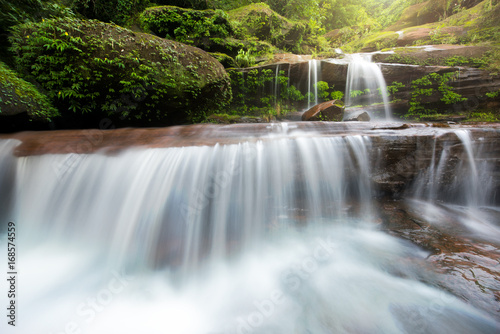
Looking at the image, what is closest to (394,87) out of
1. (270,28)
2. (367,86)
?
(367,86)

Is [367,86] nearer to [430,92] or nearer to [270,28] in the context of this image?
[430,92]

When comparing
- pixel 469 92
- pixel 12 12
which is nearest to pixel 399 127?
pixel 469 92

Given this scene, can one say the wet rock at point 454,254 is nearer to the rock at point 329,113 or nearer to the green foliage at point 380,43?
the rock at point 329,113

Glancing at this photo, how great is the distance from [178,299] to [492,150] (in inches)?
216

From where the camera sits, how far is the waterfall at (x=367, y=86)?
7.75 m

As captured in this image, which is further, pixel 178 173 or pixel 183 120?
pixel 183 120

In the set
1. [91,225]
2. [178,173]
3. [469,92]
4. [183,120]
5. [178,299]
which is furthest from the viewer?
[469,92]

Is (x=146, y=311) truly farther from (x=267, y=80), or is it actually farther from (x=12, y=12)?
(x=267, y=80)

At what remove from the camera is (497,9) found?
8156 mm

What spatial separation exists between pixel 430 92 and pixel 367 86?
212 cm

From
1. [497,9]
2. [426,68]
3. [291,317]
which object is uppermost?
[497,9]

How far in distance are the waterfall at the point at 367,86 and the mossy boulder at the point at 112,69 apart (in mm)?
5648

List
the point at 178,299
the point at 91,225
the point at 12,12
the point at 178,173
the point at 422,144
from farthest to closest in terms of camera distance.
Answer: the point at 12,12, the point at 422,144, the point at 178,173, the point at 91,225, the point at 178,299

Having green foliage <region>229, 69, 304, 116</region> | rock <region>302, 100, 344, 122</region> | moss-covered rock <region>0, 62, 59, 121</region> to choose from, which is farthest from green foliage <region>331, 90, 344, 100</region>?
moss-covered rock <region>0, 62, 59, 121</region>
